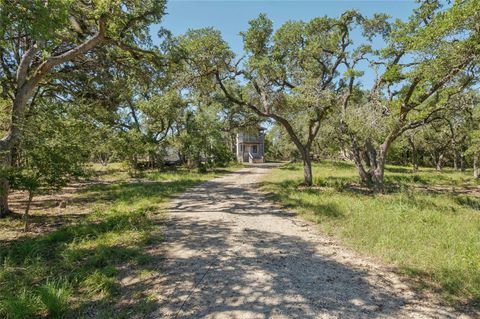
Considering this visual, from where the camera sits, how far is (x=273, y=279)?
4234 millimetres

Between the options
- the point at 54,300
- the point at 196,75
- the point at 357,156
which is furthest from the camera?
the point at 357,156

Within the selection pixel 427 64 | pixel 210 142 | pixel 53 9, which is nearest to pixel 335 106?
pixel 427 64

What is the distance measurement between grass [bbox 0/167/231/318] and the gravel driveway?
406 millimetres

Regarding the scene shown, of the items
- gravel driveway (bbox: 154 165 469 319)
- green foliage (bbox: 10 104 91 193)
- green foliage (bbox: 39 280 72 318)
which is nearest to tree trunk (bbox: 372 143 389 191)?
gravel driveway (bbox: 154 165 469 319)

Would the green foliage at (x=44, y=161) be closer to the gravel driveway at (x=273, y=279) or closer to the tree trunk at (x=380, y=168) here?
the gravel driveway at (x=273, y=279)

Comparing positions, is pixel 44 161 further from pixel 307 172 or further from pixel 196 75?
pixel 307 172

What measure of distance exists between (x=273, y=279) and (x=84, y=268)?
3.16m

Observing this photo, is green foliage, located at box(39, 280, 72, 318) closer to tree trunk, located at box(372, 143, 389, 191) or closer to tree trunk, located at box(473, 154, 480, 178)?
tree trunk, located at box(372, 143, 389, 191)

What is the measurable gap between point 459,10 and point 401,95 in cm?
564

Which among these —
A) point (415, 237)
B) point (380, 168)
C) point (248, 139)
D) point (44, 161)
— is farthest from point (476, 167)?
point (44, 161)

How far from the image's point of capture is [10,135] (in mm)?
7688

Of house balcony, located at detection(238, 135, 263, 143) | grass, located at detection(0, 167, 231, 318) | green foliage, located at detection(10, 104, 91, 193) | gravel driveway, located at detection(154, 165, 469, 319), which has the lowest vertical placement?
gravel driveway, located at detection(154, 165, 469, 319)

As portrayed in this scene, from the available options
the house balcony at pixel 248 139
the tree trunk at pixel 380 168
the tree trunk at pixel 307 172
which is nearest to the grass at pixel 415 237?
the tree trunk at pixel 380 168

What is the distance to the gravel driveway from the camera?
136 inches
